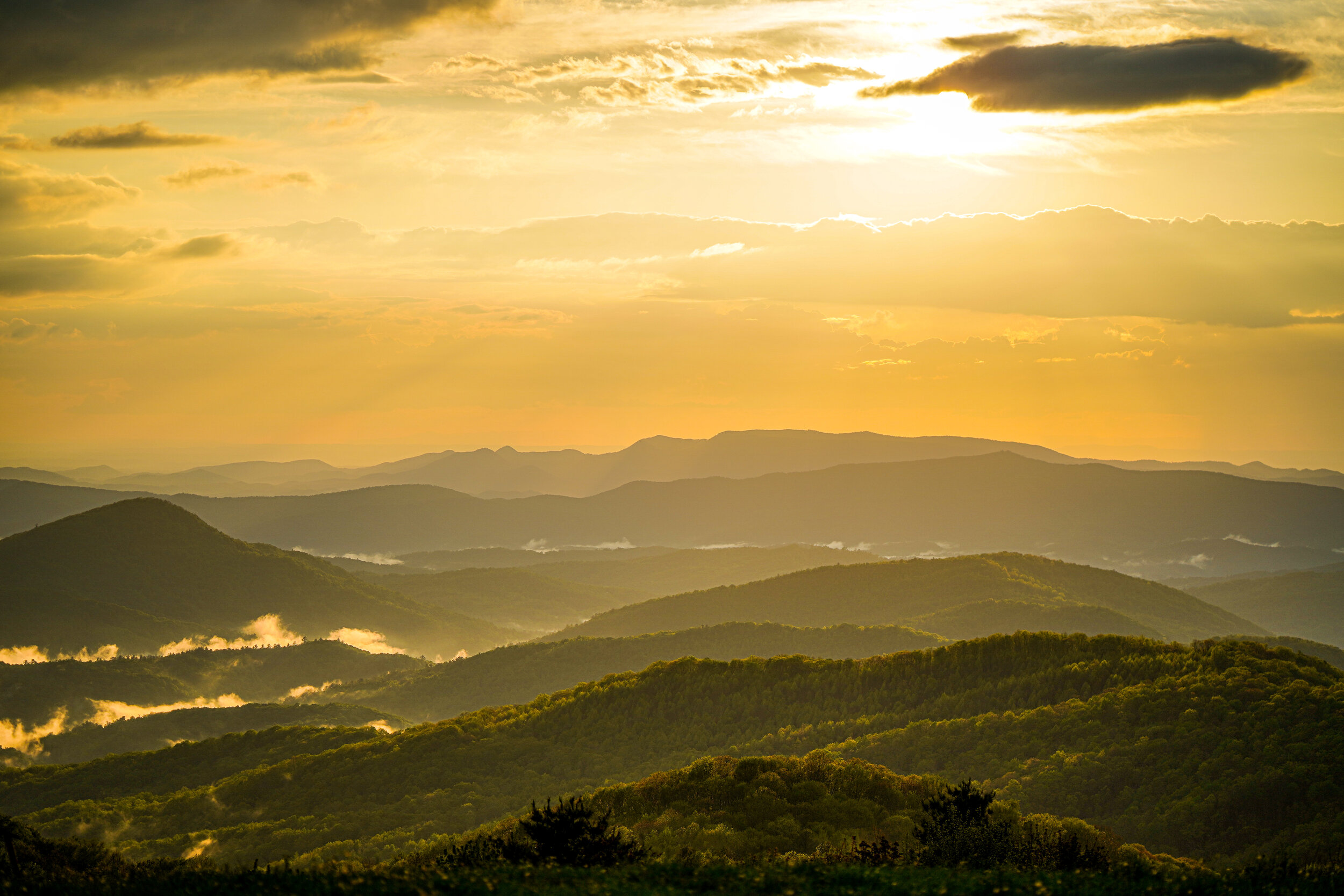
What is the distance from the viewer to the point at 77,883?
2877 centimetres

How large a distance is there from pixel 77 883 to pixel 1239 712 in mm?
98990

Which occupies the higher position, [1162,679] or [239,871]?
[239,871]

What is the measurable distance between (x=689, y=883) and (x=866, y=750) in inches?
3549

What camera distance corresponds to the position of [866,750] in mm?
115688

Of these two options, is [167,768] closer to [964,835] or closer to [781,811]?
[781,811]

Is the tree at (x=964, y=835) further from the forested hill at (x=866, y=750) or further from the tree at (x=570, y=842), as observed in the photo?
the forested hill at (x=866, y=750)

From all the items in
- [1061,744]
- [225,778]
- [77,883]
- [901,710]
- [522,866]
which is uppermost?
[77,883]

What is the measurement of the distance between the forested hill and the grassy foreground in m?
50.7

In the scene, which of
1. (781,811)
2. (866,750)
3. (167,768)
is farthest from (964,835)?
(167,768)

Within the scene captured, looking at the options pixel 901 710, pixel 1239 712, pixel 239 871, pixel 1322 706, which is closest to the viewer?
pixel 239 871

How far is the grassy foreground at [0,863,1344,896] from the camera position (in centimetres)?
2761

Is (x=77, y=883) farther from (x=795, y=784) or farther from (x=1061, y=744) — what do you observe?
(x=1061, y=744)

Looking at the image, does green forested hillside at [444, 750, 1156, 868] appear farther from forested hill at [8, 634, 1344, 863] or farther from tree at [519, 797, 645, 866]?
forested hill at [8, 634, 1344, 863]

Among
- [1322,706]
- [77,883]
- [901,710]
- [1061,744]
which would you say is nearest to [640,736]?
[901,710]
